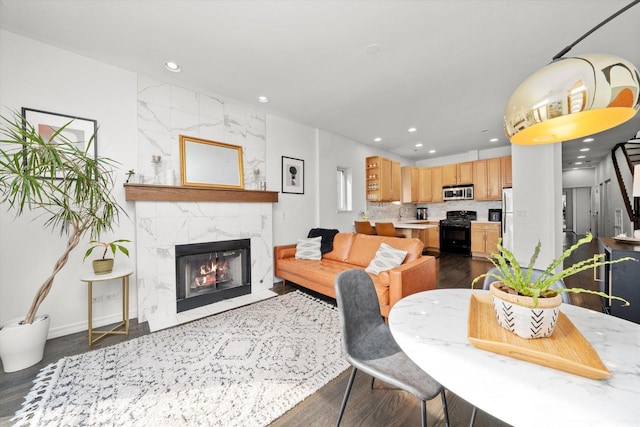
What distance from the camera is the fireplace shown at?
3.09m

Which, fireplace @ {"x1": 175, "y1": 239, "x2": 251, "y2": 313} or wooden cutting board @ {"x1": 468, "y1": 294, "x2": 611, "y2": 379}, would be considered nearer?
wooden cutting board @ {"x1": 468, "y1": 294, "x2": 611, "y2": 379}

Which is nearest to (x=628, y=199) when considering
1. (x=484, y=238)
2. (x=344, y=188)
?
(x=484, y=238)

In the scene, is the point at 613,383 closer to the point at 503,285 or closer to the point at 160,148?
the point at 503,285

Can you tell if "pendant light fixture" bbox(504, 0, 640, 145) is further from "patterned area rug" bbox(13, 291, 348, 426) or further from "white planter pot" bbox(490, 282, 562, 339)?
"patterned area rug" bbox(13, 291, 348, 426)

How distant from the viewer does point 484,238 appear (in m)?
5.77

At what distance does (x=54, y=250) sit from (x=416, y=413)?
350cm

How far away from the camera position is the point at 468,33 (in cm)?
220

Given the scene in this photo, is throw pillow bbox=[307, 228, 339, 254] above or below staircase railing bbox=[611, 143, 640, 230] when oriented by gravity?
below

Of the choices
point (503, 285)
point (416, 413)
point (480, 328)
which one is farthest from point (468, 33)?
point (416, 413)

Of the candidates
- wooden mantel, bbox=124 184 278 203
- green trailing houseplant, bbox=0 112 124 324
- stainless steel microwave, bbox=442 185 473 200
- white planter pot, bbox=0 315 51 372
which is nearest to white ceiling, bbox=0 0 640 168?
green trailing houseplant, bbox=0 112 124 324

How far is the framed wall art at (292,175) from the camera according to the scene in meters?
4.29

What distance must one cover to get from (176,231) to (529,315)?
11.1ft

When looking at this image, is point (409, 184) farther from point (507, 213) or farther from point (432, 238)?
point (507, 213)

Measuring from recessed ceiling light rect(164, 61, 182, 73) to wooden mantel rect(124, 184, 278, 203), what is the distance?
1342mm
